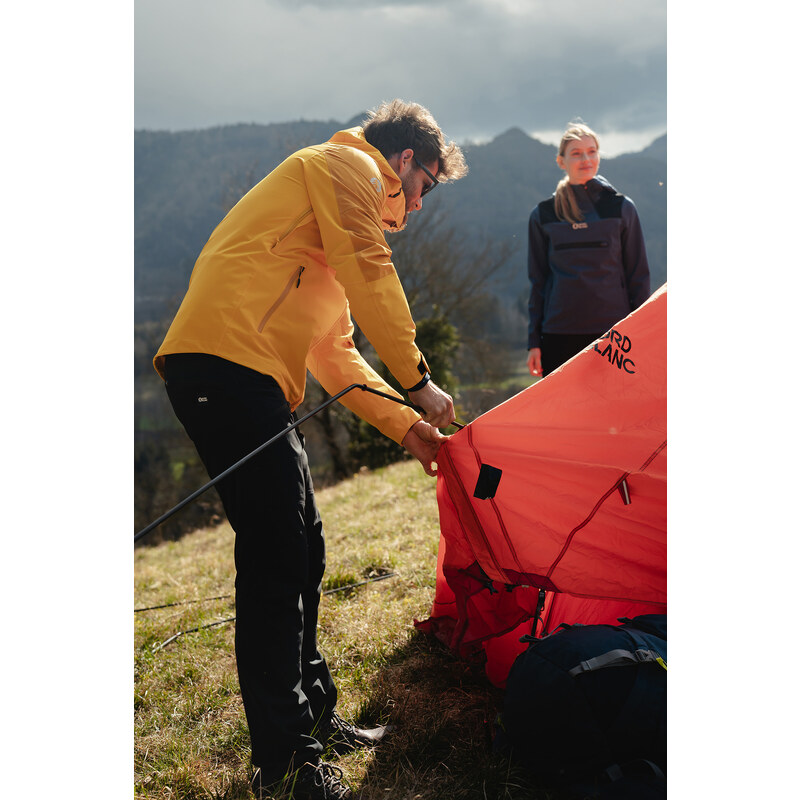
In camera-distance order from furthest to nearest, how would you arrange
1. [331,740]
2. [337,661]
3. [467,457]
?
[337,661] < [467,457] < [331,740]

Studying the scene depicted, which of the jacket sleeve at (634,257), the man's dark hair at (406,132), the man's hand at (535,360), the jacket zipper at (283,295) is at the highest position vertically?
the man's dark hair at (406,132)

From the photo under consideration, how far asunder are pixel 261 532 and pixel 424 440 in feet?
2.51

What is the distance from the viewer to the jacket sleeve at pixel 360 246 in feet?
5.76

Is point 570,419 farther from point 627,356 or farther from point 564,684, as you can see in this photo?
point 564,684

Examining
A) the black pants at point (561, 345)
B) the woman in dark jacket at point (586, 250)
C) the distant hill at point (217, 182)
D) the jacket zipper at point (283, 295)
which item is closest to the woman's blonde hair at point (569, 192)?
the woman in dark jacket at point (586, 250)

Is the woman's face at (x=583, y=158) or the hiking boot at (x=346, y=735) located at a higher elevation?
the woman's face at (x=583, y=158)

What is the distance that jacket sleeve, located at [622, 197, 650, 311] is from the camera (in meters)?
3.77

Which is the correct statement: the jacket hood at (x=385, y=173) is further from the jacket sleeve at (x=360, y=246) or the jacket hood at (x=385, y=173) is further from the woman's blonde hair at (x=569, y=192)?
the woman's blonde hair at (x=569, y=192)

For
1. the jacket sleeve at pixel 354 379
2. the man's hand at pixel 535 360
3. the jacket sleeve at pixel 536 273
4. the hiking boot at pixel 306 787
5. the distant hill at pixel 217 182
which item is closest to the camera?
the hiking boot at pixel 306 787

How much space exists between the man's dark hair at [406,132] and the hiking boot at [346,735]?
1910 millimetres

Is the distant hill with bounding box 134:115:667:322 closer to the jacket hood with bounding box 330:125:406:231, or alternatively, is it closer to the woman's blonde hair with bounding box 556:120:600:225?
the woman's blonde hair with bounding box 556:120:600:225
